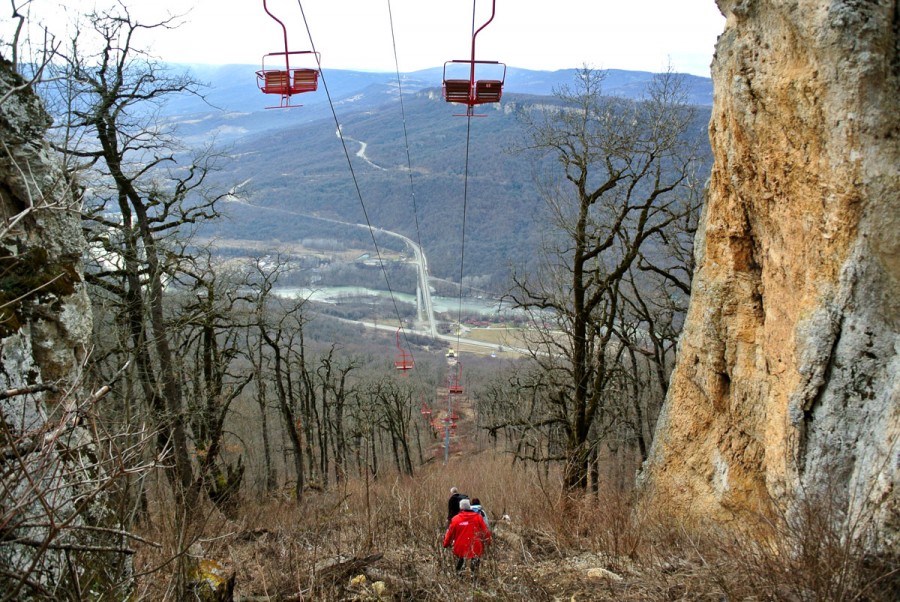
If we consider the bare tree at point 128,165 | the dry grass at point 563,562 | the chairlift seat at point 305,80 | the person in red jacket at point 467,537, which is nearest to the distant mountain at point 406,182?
the bare tree at point 128,165

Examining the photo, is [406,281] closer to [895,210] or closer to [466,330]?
[466,330]

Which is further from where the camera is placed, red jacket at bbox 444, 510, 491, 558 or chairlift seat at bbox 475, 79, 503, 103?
chairlift seat at bbox 475, 79, 503, 103

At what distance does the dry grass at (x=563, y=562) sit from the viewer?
16.5 feet

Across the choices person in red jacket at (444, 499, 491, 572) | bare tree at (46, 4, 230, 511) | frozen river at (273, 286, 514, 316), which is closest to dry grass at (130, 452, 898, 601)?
person in red jacket at (444, 499, 491, 572)

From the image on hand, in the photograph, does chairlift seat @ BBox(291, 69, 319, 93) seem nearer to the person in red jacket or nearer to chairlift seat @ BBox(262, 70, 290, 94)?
chairlift seat @ BBox(262, 70, 290, 94)

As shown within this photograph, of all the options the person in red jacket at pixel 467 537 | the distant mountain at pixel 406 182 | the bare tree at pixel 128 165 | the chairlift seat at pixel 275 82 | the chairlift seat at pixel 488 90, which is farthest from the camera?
the distant mountain at pixel 406 182

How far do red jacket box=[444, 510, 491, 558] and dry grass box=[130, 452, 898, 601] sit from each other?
0.70 ft

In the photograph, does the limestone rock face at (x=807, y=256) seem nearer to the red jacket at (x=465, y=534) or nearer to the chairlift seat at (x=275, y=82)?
the red jacket at (x=465, y=534)

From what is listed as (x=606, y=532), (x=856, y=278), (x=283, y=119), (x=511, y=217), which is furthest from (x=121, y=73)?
(x=283, y=119)

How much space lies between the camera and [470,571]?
7586 mm

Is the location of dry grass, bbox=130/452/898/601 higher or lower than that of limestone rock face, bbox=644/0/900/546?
lower

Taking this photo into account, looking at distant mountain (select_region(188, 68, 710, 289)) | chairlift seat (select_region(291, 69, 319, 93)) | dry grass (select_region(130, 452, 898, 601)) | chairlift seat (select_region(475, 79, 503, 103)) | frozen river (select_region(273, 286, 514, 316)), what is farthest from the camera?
distant mountain (select_region(188, 68, 710, 289))

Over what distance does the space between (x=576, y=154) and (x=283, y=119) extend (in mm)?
185969

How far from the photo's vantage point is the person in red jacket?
8070 millimetres
